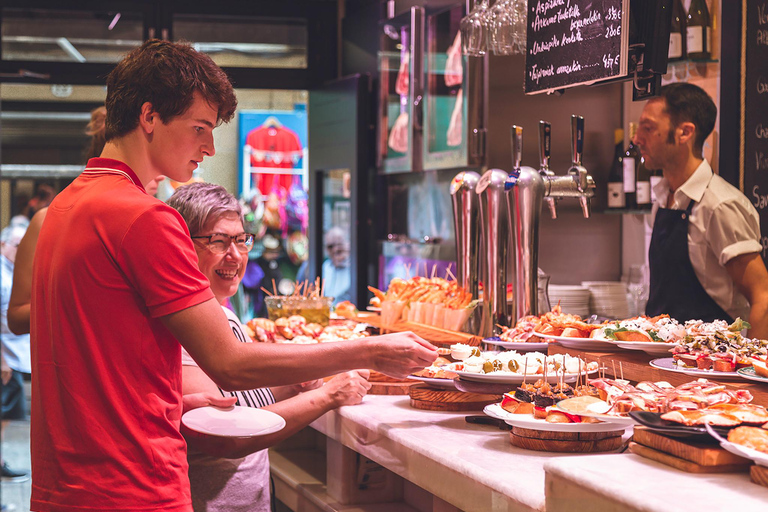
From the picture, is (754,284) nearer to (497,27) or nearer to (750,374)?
(750,374)

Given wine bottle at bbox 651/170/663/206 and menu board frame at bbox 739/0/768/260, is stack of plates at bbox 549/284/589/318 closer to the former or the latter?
wine bottle at bbox 651/170/663/206

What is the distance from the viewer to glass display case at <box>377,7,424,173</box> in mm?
5223

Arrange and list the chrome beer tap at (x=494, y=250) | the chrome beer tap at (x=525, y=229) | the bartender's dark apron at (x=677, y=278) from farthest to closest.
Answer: the bartender's dark apron at (x=677, y=278) → the chrome beer tap at (x=494, y=250) → the chrome beer tap at (x=525, y=229)

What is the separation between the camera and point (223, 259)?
237 centimetres

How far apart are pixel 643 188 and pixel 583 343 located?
5.32 feet

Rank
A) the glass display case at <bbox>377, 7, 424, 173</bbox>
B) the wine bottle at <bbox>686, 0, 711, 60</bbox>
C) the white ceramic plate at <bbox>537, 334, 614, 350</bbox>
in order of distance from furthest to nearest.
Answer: the glass display case at <bbox>377, 7, 424, 173</bbox> < the wine bottle at <bbox>686, 0, 711, 60</bbox> < the white ceramic plate at <bbox>537, 334, 614, 350</bbox>

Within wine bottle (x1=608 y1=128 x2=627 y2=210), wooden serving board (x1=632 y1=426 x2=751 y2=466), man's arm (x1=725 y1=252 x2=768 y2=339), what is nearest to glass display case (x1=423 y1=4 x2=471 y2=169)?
wine bottle (x1=608 y1=128 x2=627 y2=210)

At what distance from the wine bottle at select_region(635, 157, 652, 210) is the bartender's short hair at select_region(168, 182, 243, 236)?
2058mm

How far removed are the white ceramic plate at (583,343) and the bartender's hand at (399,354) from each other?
2.42 ft

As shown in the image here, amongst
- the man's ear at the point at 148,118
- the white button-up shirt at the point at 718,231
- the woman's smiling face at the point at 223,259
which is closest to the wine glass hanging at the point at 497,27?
the white button-up shirt at the point at 718,231

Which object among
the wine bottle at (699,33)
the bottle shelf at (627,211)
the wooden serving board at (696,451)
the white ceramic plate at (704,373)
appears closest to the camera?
the wooden serving board at (696,451)

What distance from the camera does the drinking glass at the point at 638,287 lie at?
3988mm

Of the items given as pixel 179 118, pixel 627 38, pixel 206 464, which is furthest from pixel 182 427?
pixel 627 38

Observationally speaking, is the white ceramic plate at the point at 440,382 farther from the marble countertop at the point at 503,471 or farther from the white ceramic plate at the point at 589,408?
the white ceramic plate at the point at 589,408
